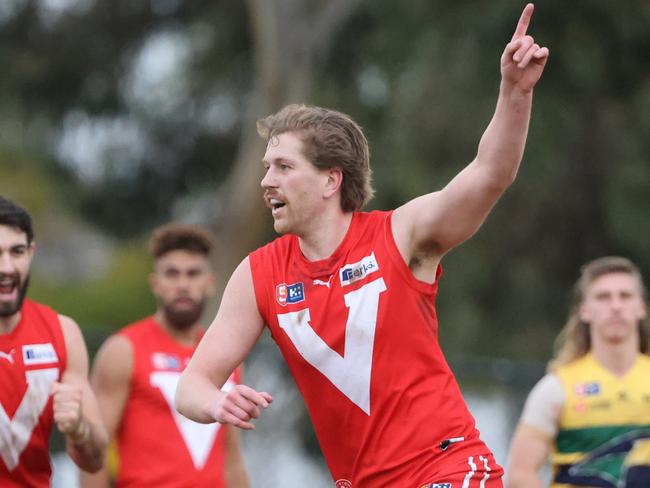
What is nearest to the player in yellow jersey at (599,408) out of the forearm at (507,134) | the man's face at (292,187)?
the man's face at (292,187)

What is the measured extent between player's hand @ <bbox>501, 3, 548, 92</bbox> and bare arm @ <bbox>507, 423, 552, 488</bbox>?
3.47m

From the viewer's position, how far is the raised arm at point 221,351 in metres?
4.95

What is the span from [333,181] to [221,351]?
2.77ft

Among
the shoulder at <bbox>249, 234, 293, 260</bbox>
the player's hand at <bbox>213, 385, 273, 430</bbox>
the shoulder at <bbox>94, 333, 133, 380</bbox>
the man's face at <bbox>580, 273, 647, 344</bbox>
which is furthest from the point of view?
the man's face at <bbox>580, 273, 647, 344</bbox>

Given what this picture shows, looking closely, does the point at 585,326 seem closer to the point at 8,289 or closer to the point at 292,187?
the point at 292,187

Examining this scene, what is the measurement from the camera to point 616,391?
7848 mm

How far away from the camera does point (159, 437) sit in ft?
25.4

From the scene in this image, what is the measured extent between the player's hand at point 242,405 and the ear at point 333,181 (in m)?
1.02

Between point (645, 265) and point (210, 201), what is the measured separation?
8311 mm

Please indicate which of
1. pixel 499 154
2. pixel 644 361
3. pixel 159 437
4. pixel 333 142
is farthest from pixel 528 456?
pixel 499 154

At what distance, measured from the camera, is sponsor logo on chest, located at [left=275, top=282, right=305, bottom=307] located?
17.1ft

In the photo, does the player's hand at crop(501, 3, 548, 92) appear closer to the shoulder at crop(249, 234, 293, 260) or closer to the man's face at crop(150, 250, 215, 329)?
the shoulder at crop(249, 234, 293, 260)

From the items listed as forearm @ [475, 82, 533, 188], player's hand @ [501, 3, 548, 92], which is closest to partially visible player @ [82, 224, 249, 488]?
forearm @ [475, 82, 533, 188]

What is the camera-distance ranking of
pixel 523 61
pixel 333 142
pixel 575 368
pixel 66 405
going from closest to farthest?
1. pixel 523 61
2. pixel 333 142
3. pixel 66 405
4. pixel 575 368
